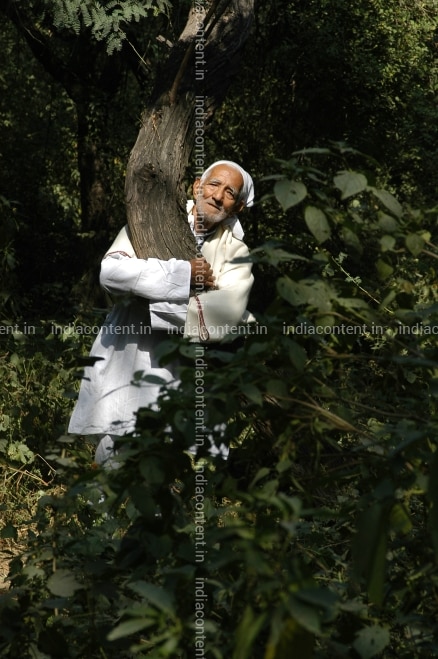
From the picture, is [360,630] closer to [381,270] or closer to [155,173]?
[381,270]

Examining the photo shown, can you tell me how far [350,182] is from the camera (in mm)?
2336

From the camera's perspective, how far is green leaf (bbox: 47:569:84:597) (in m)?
2.56

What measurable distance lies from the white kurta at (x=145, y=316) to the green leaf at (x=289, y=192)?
1.95 meters

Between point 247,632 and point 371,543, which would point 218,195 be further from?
point 247,632

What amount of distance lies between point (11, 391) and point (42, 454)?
81cm

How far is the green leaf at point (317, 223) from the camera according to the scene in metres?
2.37

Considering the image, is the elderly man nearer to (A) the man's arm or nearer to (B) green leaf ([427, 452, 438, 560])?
(A) the man's arm

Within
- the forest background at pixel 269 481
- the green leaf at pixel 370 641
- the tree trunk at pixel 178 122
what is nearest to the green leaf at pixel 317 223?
the forest background at pixel 269 481

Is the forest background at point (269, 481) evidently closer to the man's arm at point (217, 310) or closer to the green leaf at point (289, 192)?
the green leaf at point (289, 192)

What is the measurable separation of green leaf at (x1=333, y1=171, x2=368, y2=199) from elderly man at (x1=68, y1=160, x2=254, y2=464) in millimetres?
1978

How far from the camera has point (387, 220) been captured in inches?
96.2

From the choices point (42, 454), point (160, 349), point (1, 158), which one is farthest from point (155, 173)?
point (1, 158)

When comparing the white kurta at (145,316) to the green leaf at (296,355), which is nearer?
the green leaf at (296,355)

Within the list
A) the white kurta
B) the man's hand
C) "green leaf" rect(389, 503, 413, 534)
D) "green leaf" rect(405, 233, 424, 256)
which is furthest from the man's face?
"green leaf" rect(389, 503, 413, 534)
